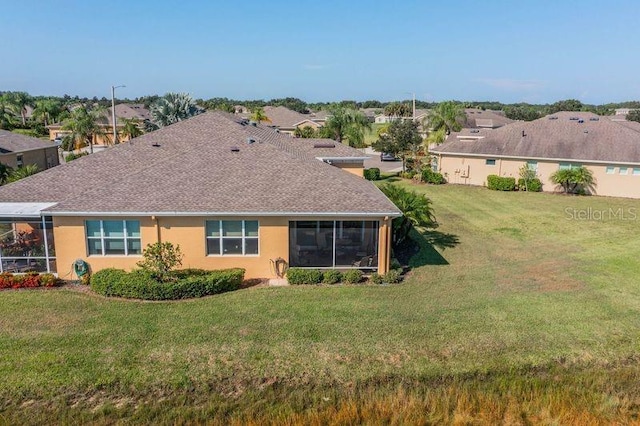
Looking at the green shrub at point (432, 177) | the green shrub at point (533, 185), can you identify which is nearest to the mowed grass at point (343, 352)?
the green shrub at point (533, 185)

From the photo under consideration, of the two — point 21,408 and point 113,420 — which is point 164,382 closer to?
point 113,420

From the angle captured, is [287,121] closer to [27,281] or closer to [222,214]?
[222,214]

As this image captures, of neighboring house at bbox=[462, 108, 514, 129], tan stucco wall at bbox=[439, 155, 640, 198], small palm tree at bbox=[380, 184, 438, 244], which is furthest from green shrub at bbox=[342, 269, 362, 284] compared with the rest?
neighboring house at bbox=[462, 108, 514, 129]

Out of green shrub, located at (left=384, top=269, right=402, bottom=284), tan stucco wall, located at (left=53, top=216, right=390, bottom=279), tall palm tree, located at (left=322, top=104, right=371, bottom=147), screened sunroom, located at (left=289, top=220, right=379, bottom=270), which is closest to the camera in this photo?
tan stucco wall, located at (left=53, top=216, right=390, bottom=279)

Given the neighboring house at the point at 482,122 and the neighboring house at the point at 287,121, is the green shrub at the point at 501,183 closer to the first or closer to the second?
the neighboring house at the point at 482,122

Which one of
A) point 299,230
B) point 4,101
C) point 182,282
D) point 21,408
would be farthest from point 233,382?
point 4,101

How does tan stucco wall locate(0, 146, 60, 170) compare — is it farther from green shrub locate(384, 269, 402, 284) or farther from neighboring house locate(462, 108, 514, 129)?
neighboring house locate(462, 108, 514, 129)
